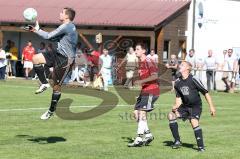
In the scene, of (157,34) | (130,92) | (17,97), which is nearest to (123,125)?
(17,97)

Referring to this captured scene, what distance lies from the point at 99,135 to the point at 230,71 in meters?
18.4


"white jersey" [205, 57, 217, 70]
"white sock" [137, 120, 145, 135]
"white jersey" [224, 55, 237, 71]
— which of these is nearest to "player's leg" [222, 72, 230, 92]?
"white jersey" [224, 55, 237, 71]

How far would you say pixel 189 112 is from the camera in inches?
478

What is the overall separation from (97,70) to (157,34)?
16.7 feet

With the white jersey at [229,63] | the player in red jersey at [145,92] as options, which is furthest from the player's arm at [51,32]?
the white jersey at [229,63]

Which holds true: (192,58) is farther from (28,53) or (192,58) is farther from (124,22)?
(28,53)

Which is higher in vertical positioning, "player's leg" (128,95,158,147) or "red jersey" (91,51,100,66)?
"red jersey" (91,51,100,66)

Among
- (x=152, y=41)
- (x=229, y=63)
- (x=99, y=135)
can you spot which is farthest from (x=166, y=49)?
(x=99, y=135)

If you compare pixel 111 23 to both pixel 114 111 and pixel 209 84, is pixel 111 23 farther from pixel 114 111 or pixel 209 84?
pixel 114 111

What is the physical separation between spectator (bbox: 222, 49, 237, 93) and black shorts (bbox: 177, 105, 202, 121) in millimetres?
19192

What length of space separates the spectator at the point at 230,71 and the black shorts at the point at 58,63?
63.9 feet

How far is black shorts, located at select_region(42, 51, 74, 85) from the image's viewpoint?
1240 cm

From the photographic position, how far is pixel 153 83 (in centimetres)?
1263

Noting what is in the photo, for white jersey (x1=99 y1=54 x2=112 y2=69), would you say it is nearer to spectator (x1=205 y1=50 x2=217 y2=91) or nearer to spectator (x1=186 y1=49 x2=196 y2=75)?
spectator (x1=186 y1=49 x2=196 y2=75)
